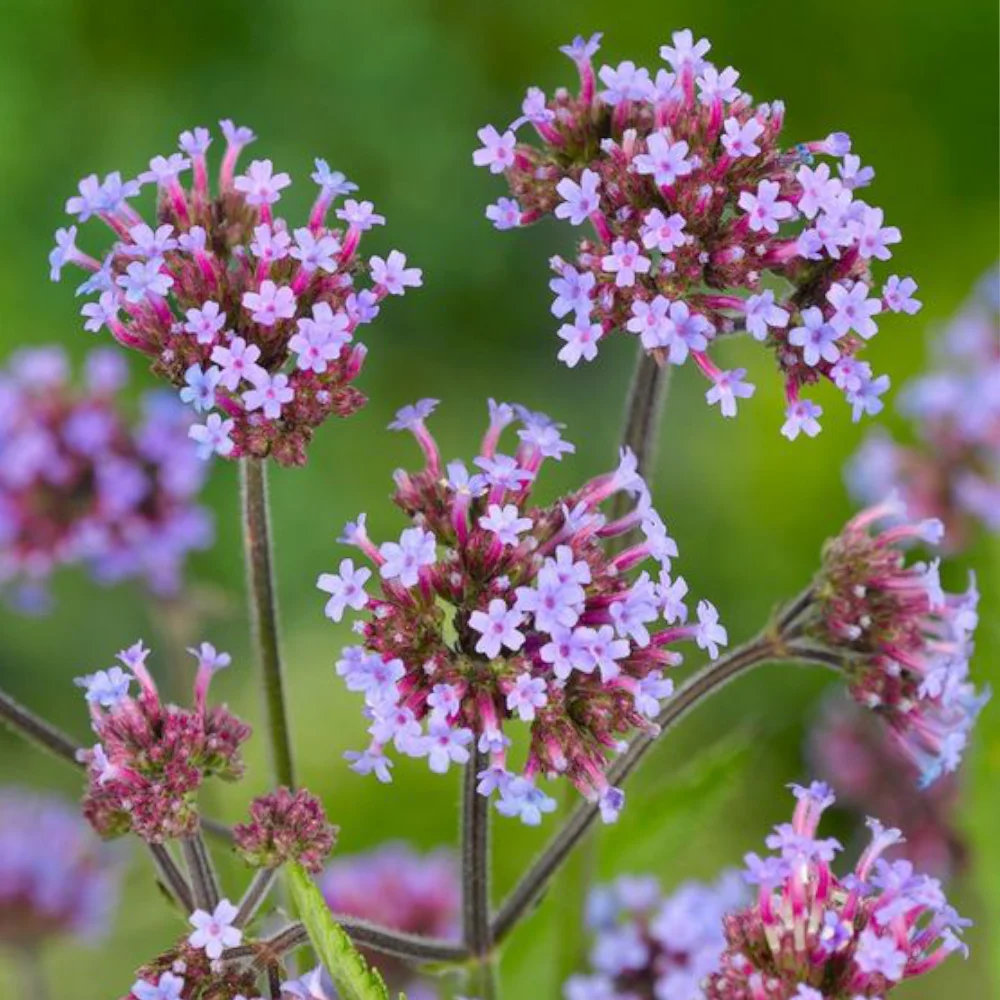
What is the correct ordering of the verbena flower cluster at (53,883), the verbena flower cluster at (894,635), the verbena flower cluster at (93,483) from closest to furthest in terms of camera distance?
the verbena flower cluster at (894,635)
the verbena flower cluster at (93,483)
the verbena flower cluster at (53,883)

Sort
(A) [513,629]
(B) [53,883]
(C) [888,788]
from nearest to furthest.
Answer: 1. (A) [513,629]
2. (B) [53,883]
3. (C) [888,788]

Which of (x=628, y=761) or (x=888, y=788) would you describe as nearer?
(x=628, y=761)

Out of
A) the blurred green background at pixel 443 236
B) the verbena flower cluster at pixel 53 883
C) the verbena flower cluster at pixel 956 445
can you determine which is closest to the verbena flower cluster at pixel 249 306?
the verbena flower cluster at pixel 53 883

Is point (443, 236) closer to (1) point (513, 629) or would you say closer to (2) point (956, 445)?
(2) point (956, 445)

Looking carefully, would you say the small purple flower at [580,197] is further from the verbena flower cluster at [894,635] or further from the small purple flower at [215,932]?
the small purple flower at [215,932]

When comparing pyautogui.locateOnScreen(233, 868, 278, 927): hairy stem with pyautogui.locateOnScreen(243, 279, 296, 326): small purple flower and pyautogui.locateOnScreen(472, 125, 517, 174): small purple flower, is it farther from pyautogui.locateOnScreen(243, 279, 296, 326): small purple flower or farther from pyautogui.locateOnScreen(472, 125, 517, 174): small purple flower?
pyautogui.locateOnScreen(472, 125, 517, 174): small purple flower

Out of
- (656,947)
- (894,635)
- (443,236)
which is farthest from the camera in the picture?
(443,236)

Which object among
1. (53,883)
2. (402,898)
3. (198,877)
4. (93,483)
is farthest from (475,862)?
(53,883)

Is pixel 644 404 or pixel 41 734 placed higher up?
pixel 644 404
